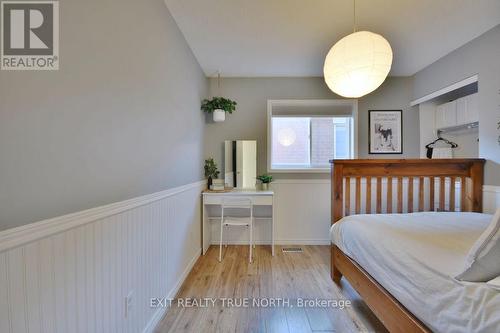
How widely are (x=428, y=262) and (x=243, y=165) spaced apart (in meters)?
2.34

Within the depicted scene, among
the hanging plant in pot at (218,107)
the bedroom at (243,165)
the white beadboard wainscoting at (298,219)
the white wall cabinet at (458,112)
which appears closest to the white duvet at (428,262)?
the bedroom at (243,165)

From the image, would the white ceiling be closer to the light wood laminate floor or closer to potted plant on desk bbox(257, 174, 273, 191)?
potted plant on desk bbox(257, 174, 273, 191)

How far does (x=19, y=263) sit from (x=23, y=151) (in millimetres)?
347

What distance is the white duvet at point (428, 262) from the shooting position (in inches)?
29.4

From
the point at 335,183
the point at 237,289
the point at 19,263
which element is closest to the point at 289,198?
the point at 335,183

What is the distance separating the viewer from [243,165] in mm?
3070

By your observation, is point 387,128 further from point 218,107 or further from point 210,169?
point 210,169

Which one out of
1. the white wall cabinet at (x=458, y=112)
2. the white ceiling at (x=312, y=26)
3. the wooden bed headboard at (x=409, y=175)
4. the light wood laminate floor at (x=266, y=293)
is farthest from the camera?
the white wall cabinet at (x=458, y=112)

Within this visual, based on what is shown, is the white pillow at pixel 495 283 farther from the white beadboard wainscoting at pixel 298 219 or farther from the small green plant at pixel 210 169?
the small green plant at pixel 210 169

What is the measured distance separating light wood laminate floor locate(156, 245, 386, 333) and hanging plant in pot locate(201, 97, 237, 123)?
1825mm

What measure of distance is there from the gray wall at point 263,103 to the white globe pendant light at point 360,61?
1626 mm

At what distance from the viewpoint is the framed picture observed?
303 cm

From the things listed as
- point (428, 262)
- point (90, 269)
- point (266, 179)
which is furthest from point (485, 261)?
point (266, 179)

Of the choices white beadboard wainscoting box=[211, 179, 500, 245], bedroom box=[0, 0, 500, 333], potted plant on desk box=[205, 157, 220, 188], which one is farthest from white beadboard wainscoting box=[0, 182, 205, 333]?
white beadboard wainscoting box=[211, 179, 500, 245]
